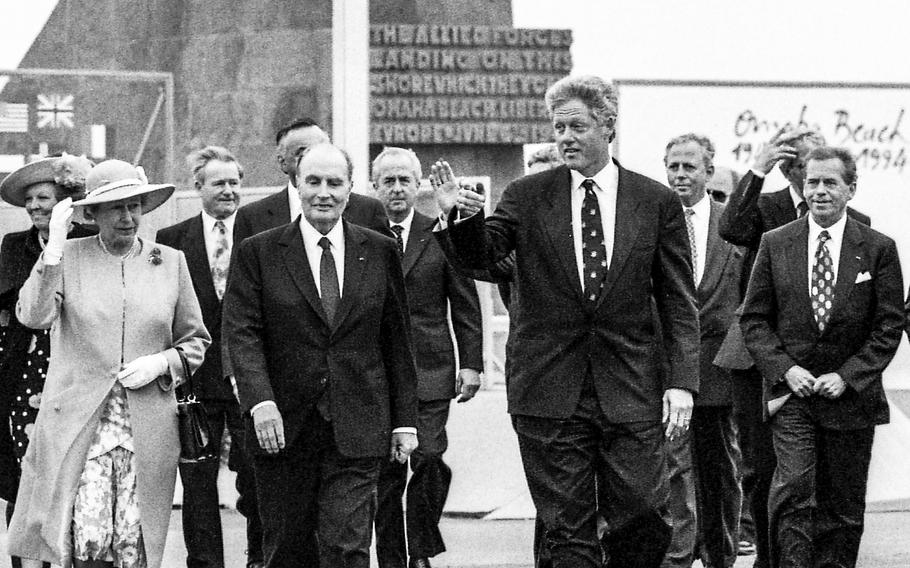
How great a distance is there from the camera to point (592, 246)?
6973mm

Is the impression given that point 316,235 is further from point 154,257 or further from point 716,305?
point 716,305

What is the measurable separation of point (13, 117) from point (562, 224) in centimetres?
593

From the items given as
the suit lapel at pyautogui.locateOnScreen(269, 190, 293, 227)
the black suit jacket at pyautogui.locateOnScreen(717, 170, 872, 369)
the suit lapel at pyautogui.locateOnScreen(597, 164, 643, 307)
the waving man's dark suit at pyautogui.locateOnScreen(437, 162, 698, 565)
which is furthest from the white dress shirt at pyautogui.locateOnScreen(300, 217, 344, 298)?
the black suit jacket at pyautogui.locateOnScreen(717, 170, 872, 369)

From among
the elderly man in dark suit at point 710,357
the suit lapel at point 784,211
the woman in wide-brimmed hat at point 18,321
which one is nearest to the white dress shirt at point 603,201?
the suit lapel at point 784,211

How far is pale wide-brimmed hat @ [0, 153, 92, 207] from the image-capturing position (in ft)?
28.5

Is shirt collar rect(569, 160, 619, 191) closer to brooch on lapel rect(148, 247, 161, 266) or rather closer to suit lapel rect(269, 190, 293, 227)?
brooch on lapel rect(148, 247, 161, 266)

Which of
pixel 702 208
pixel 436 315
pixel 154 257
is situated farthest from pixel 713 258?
pixel 154 257

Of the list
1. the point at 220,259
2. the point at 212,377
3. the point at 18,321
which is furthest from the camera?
the point at 220,259

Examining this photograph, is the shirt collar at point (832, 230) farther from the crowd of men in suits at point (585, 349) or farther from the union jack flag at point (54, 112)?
the union jack flag at point (54, 112)

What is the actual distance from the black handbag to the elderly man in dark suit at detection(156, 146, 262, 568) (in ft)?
3.28

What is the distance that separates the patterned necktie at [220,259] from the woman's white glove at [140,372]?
5.21 feet

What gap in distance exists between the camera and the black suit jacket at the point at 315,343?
7.16 meters

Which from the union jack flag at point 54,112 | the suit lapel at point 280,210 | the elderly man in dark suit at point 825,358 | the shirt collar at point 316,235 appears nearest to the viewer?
the shirt collar at point 316,235

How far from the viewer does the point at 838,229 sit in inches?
325
